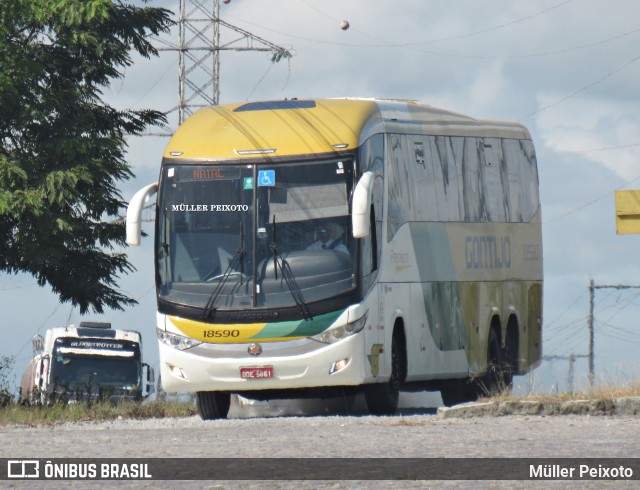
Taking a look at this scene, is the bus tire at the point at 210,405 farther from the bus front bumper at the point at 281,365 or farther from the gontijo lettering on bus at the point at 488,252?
the gontijo lettering on bus at the point at 488,252

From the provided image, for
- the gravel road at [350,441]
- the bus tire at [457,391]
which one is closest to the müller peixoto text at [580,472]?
the gravel road at [350,441]

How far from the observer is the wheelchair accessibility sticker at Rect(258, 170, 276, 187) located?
2005 cm

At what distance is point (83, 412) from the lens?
21281 mm

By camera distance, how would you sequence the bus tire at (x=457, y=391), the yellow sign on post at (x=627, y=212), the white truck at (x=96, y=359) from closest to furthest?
the yellow sign on post at (x=627, y=212), the bus tire at (x=457, y=391), the white truck at (x=96, y=359)

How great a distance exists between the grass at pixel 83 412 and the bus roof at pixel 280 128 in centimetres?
359

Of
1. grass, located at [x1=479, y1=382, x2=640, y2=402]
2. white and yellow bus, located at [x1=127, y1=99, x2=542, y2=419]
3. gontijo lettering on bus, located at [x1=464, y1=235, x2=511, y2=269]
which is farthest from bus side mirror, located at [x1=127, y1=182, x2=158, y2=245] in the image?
gontijo lettering on bus, located at [x1=464, y1=235, x2=511, y2=269]

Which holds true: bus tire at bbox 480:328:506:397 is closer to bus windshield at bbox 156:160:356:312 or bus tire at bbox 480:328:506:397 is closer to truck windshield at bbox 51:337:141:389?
bus windshield at bbox 156:160:356:312

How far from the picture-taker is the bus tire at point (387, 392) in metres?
20.8

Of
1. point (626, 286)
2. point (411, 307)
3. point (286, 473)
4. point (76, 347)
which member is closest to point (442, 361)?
point (411, 307)

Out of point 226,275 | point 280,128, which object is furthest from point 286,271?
point 280,128

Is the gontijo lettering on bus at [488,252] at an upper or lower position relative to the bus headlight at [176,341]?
upper

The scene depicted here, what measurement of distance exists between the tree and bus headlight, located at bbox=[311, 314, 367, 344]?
36.1 ft

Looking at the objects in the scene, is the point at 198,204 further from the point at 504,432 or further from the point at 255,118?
the point at 504,432

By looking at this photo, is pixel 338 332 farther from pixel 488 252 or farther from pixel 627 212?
pixel 488 252
